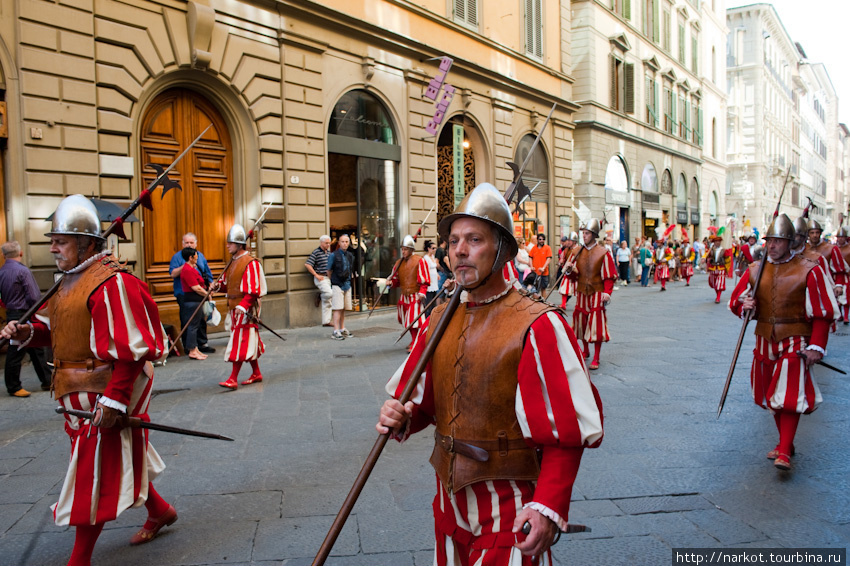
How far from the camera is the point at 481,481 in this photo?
2.15 m

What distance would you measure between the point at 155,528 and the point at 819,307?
4.67 metres

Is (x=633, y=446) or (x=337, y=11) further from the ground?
(x=337, y=11)

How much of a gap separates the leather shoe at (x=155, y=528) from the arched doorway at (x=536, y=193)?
17.0m

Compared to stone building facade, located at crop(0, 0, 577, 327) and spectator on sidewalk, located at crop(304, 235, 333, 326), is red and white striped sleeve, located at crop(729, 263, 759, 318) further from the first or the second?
spectator on sidewalk, located at crop(304, 235, 333, 326)

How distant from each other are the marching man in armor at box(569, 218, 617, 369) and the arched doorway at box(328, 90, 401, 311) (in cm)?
646

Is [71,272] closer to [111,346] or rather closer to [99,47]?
[111,346]

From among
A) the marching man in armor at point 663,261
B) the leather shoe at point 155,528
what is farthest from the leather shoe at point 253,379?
the marching man in armor at point 663,261

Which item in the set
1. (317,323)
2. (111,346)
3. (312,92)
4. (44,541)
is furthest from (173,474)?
(312,92)

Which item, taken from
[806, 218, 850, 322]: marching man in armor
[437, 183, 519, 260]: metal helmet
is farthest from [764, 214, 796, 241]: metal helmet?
[806, 218, 850, 322]: marching man in armor

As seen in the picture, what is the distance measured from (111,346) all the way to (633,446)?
3.88m

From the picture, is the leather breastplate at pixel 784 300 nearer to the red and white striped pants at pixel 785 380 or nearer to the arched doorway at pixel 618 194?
the red and white striped pants at pixel 785 380

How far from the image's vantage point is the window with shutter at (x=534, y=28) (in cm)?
2030

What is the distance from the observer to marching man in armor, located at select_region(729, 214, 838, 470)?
477 cm

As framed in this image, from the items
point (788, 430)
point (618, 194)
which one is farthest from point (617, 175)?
point (788, 430)
